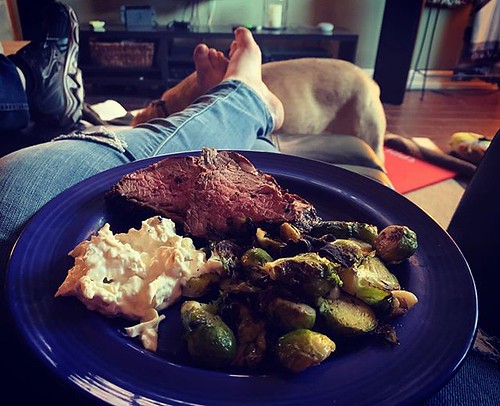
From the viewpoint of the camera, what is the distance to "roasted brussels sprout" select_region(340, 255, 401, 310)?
662 millimetres

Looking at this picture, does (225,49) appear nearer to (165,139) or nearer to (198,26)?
(198,26)

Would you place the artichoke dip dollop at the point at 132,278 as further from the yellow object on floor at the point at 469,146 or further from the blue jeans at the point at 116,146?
the yellow object on floor at the point at 469,146

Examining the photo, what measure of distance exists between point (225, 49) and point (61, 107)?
2.33 m

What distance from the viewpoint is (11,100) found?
5.59 feet

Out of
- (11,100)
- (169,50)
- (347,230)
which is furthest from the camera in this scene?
(169,50)

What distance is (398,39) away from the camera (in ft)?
12.3

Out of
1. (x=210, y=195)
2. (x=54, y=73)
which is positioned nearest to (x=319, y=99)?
(x=54, y=73)

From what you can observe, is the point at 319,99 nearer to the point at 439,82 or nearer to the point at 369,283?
the point at 369,283

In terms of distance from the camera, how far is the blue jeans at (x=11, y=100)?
1.69 metres

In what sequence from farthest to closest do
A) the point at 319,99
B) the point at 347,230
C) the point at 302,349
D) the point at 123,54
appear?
the point at 123,54 < the point at 319,99 < the point at 347,230 < the point at 302,349

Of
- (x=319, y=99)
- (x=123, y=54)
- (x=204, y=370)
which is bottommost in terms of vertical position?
(x=123, y=54)

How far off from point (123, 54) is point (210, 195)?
131 inches

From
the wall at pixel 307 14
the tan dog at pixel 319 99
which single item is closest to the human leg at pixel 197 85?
the tan dog at pixel 319 99

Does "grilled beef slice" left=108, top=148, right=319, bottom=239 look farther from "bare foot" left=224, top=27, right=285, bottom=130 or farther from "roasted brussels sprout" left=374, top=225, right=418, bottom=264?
"bare foot" left=224, top=27, right=285, bottom=130
